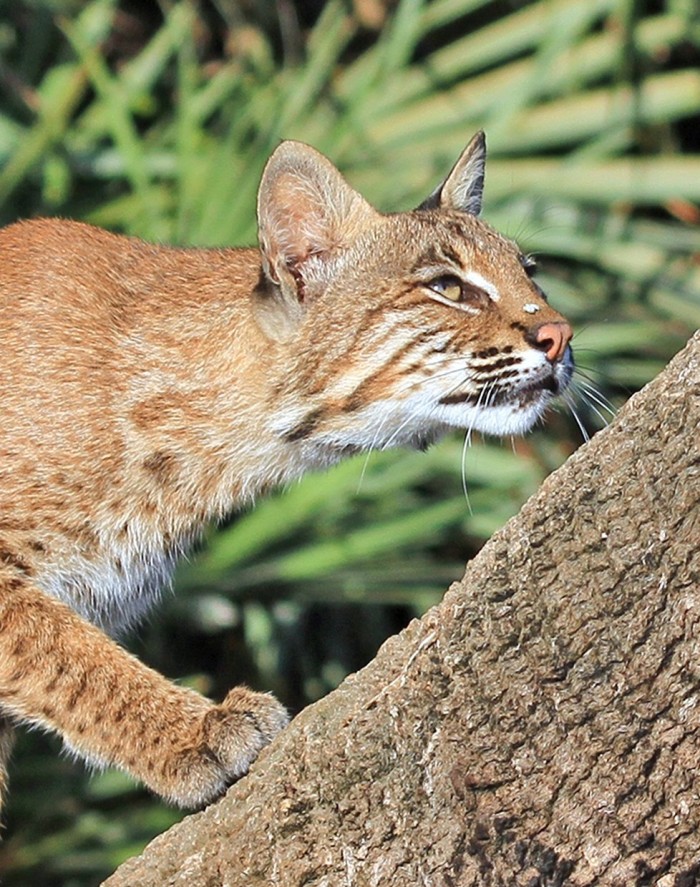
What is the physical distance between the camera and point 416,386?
15.9 feet

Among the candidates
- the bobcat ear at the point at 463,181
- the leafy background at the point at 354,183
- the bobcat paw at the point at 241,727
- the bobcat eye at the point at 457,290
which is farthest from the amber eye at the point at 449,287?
the leafy background at the point at 354,183

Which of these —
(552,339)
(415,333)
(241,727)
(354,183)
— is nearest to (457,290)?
(415,333)

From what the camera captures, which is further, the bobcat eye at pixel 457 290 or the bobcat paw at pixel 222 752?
the bobcat eye at pixel 457 290

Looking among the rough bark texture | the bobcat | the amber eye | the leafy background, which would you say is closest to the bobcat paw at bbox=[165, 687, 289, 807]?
the bobcat

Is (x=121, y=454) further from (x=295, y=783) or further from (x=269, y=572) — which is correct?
(x=269, y=572)

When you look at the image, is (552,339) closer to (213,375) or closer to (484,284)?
(484,284)

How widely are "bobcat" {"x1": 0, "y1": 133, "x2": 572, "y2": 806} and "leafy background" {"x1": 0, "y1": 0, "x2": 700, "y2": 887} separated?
7.65 ft

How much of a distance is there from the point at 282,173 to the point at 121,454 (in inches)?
36.0

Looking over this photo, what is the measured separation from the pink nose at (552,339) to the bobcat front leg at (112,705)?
1190mm

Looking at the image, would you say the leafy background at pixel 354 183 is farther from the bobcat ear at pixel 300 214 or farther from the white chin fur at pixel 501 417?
the white chin fur at pixel 501 417

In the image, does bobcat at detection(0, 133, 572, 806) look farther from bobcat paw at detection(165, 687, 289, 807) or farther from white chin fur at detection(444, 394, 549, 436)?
bobcat paw at detection(165, 687, 289, 807)

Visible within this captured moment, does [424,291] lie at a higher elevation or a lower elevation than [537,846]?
higher

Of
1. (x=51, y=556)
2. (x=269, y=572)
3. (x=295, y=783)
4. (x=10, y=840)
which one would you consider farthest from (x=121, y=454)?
(x=10, y=840)

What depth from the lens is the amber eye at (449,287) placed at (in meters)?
4.98
